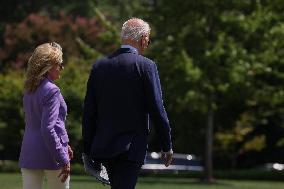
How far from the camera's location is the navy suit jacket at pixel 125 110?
615 centimetres

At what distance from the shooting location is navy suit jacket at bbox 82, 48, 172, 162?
6.15m

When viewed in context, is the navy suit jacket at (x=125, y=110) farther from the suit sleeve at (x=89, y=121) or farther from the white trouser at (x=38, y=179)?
the white trouser at (x=38, y=179)

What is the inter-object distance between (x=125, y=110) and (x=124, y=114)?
0.10ft

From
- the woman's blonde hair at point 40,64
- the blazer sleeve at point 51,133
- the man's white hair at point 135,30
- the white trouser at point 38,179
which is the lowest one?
the white trouser at point 38,179

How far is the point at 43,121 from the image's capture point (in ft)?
21.7

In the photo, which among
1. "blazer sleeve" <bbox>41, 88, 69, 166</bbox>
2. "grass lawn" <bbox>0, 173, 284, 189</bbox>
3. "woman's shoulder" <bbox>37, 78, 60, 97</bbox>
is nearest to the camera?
"blazer sleeve" <bbox>41, 88, 69, 166</bbox>

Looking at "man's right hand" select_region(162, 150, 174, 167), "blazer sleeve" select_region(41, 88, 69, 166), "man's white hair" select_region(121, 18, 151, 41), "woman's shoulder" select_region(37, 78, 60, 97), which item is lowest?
"man's right hand" select_region(162, 150, 174, 167)

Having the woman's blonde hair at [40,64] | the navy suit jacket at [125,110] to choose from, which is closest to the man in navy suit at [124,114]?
the navy suit jacket at [125,110]

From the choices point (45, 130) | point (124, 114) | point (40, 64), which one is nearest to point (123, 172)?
point (124, 114)

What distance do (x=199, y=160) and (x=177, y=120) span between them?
3.65m

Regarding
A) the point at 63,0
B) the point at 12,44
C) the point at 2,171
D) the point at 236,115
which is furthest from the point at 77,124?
the point at 63,0

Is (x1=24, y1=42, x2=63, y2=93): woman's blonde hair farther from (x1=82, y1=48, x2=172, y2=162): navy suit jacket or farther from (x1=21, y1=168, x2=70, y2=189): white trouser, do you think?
(x1=21, y1=168, x2=70, y2=189): white trouser

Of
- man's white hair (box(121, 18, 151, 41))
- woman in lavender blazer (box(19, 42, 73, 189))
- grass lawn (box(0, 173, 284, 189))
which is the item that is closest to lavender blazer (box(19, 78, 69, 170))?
woman in lavender blazer (box(19, 42, 73, 189))

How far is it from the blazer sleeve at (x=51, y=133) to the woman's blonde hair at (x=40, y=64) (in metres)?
0.18
